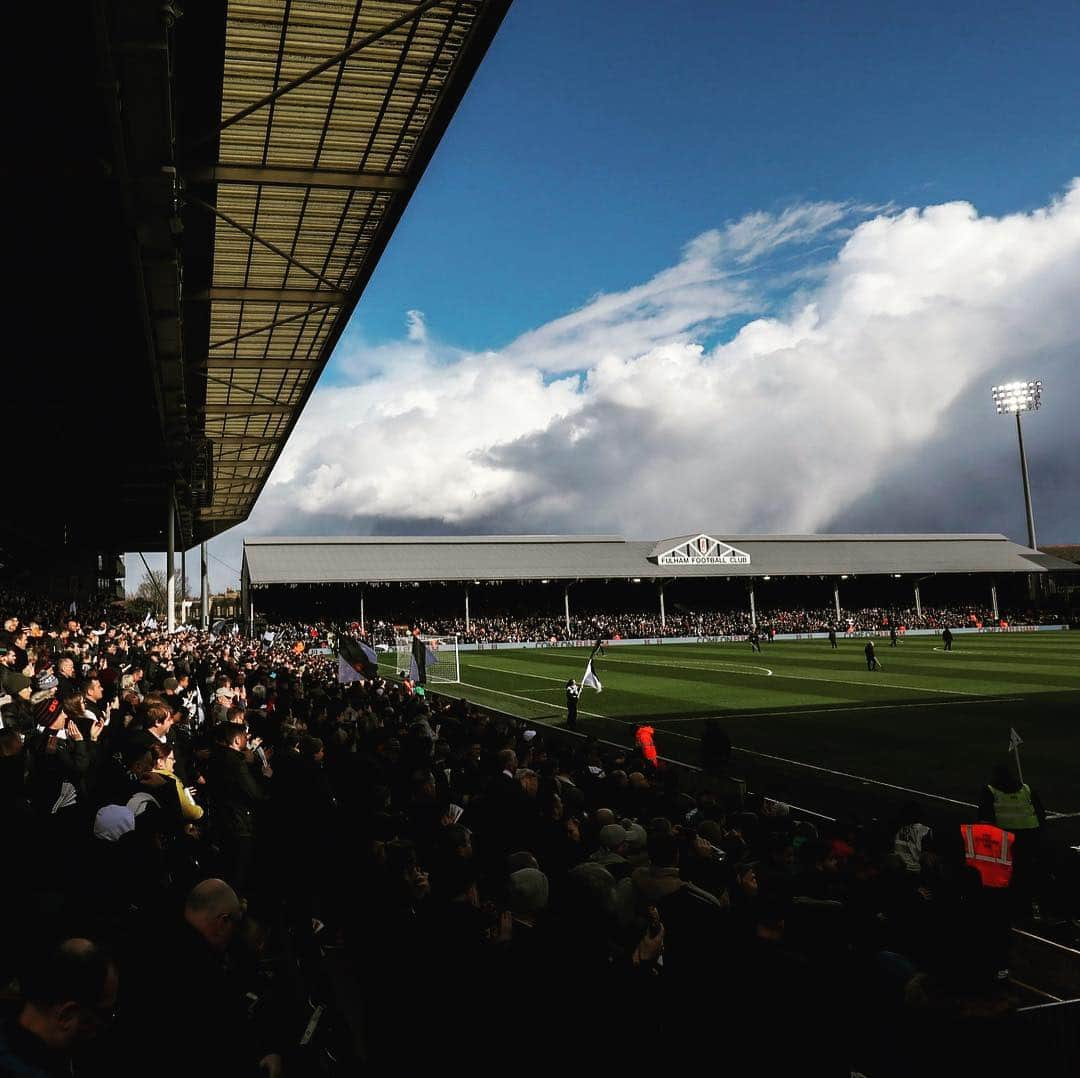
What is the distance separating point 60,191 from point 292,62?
11.7ft

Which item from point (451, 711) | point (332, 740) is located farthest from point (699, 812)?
point (451, 711)

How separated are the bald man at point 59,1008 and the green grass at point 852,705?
554 inches

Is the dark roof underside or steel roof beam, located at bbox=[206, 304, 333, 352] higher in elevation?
steel roof beam, located at bbox=[206, 304, 333, 352]

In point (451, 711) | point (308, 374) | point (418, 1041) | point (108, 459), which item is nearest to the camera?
point (418, 1041)

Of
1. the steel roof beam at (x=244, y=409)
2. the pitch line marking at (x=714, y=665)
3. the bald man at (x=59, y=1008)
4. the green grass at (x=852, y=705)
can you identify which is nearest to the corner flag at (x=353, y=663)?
the green grass at (x=852, y=705)

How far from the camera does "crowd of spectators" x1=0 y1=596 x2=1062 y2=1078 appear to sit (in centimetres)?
278

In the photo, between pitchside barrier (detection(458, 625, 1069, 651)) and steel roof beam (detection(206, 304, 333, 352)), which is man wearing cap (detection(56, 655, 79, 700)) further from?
pitchside barrier (detection(458, 625, 1069, 651))

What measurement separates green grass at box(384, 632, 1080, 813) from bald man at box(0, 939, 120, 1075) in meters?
14.1

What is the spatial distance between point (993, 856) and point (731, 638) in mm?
59164

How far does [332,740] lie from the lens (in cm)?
980

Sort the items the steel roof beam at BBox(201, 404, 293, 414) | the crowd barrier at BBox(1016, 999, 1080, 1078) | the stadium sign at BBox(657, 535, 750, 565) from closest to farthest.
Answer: the crowd barrier at BBox(1016, 999, 1080, 1078)
the steel roof beam at BBox(201, 404, 293, 414)
the stadium sign at BBox(657, 535, 750, 565)

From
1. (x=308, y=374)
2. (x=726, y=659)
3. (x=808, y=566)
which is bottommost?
(x=726, y=659)

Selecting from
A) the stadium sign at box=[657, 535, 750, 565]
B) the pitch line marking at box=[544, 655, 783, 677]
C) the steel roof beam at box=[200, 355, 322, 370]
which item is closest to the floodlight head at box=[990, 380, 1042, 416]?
the stadium sign at box=[657, 535, 750, 565]

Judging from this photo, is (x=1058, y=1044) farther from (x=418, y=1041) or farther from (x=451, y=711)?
(x=451, y=711)
